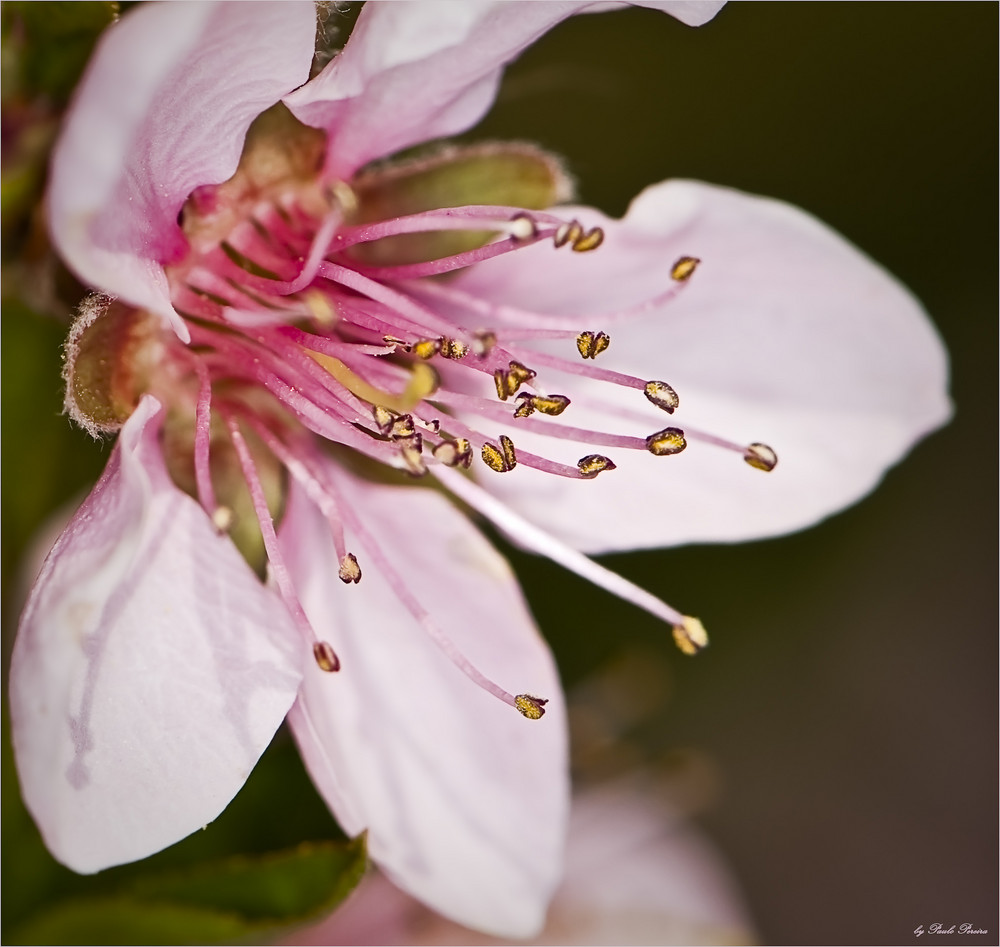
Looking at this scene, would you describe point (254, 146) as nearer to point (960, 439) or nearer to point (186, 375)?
point (186, 375)

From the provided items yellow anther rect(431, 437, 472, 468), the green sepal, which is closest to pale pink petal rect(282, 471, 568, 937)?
yellow anther rect(431, 437, 472, 468)

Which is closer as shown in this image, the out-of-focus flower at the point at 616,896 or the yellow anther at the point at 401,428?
the yellow anther at the point at 401,428

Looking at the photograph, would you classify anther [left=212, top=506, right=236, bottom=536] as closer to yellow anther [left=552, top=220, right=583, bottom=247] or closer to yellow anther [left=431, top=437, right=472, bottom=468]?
yellow anther [left=431, top=437, right=472, bottom=468]

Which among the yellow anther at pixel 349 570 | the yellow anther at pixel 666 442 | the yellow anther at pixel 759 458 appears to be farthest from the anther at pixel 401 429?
the yellow anther at pixel 759 458

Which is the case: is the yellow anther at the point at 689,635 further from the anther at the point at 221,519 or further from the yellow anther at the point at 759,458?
the anther at the point at 221,519

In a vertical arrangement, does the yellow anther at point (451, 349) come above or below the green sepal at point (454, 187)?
below

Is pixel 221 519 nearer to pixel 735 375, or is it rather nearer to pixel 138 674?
pixel 138 674
